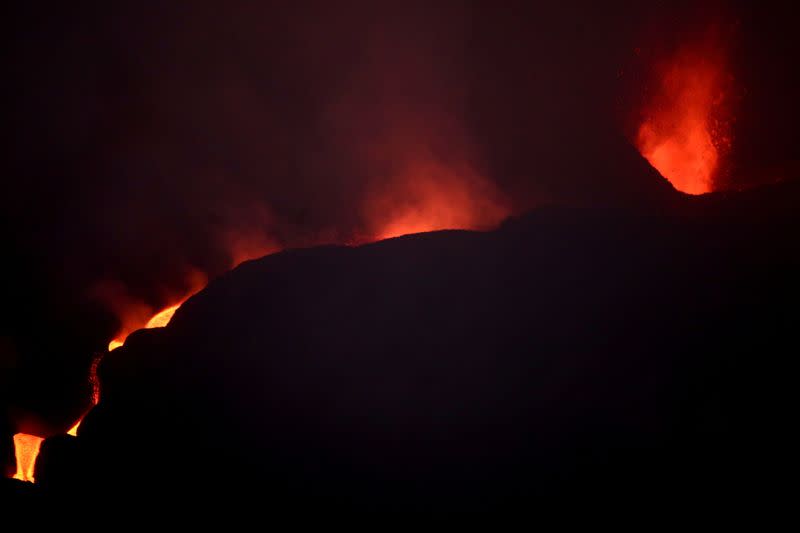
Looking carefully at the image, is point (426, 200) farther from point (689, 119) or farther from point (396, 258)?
point (689, 119)

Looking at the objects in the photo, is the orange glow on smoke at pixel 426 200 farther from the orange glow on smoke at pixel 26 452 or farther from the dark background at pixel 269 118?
the orange glow on smoke at pixel 26 452

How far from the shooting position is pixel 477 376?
13.8ft

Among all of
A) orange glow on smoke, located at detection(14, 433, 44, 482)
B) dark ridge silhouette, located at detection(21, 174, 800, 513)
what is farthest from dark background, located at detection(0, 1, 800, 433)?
dark ridge silhouette, located at detection(21, 174, 800, 513)

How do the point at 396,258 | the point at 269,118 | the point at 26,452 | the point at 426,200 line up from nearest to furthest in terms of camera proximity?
the point at 396,258 → the point at 26,452 → the point at 426,200 → the point at 269,118

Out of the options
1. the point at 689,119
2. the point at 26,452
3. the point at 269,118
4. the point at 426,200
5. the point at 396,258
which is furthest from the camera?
the point at 689,119

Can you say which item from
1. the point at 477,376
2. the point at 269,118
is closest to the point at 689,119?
the point at 477,376

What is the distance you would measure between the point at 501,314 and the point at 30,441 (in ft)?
17.7

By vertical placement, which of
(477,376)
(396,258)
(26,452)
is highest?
(396,258)

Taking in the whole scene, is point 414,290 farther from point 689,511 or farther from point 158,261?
point 158,261

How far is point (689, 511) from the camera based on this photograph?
3520 mm

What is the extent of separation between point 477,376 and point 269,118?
13.9 ft

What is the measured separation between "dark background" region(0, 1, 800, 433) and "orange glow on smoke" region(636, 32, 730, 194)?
18cm

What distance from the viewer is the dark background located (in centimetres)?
590

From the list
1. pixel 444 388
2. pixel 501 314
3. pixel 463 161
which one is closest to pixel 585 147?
pixel 463 161
